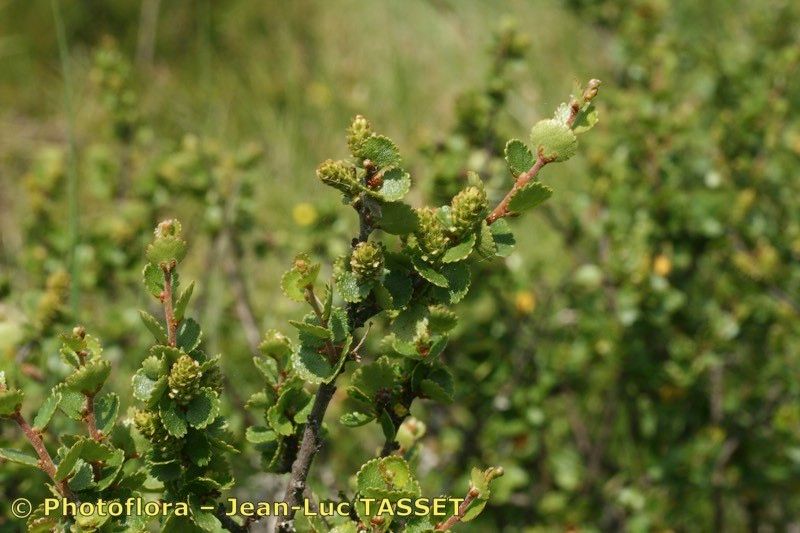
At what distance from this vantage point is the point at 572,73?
328 centimetres

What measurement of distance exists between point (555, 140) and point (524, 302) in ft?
3.27

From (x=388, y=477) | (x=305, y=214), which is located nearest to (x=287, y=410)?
(x=388, y=477)

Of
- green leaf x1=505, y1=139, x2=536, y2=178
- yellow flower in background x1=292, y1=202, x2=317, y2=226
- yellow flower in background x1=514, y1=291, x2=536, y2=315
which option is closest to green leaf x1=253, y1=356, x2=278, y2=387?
green leaf x1=505, y1=139, x2=536, y2=178

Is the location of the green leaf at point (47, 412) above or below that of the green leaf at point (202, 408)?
above

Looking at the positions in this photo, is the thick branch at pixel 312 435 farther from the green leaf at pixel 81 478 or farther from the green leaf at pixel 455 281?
the green leaf at pixel 81 478

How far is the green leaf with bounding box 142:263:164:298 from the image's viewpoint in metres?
0.81

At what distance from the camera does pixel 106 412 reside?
33.0 inches

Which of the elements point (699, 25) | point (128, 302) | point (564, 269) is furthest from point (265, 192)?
point (699, 25)

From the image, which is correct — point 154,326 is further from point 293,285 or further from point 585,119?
point 585,119

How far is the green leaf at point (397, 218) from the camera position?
29.9 inches

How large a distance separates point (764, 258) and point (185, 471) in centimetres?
120

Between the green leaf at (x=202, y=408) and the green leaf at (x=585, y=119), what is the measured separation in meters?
0.41

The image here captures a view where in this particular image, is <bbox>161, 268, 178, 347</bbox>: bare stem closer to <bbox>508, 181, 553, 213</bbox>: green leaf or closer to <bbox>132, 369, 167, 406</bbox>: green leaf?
<bbox>132, 369, 167, 406</bbox>: green leaf

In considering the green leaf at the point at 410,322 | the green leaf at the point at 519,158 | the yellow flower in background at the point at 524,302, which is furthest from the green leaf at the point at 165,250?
the yellow flower in background at the point at 524,302
